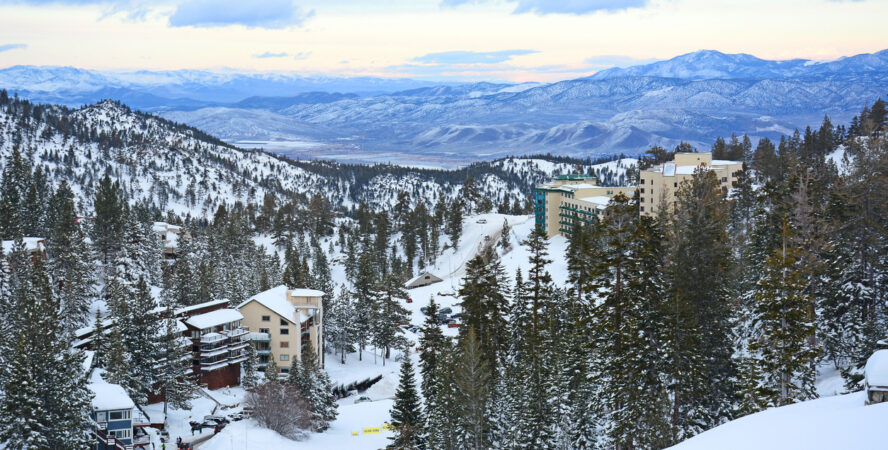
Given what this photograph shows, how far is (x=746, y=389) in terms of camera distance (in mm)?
34438

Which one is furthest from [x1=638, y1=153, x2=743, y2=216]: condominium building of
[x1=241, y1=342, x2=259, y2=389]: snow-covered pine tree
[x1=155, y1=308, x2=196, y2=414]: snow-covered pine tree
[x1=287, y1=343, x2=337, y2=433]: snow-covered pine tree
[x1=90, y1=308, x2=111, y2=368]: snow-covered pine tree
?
[x1=90, y1=308, x2=111, y2=368]: snow-covered pine tree

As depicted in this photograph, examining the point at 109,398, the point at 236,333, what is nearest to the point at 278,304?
the point at 236,333

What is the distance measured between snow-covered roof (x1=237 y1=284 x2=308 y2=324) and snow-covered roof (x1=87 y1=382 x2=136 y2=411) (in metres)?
24.9

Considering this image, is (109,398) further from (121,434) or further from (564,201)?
(564,201)

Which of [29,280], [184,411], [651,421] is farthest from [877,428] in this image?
[29,280]

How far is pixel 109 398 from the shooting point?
1980 inches

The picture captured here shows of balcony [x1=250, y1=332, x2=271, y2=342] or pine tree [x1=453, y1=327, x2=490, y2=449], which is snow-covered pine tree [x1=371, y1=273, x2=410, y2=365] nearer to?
balcony [x1=250, y1=332, x2=271, y2=342]

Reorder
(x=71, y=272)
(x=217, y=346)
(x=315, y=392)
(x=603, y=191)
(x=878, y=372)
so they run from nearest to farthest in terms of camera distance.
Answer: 1. (x=878, y=372)
2. (x=315, y=392)
3. (x=217, y=346)
4. (x=71, y=272)
5. (x=603, y=191)

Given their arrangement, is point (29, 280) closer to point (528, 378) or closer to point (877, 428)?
point (528, 378)

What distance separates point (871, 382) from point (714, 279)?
812 inches

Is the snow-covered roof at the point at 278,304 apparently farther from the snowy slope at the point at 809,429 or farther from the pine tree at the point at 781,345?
the snowy slope at the point at 809,429

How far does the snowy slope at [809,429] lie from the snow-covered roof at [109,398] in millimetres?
41755

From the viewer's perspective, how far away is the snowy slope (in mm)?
15422

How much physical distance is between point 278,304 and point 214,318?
769 centimetres
